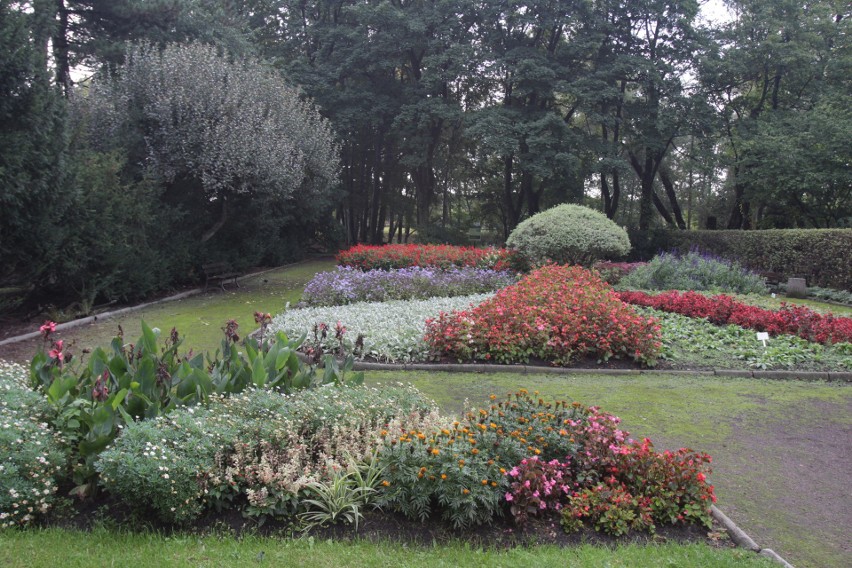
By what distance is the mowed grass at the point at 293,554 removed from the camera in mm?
2621

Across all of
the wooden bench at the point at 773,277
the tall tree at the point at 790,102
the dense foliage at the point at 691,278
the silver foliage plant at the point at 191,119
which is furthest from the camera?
the tall tree at the point at 790,102

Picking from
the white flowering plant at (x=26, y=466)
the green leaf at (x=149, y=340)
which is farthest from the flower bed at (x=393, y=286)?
the white flowering plant at (x=26, y=466)

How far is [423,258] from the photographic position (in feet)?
46.1

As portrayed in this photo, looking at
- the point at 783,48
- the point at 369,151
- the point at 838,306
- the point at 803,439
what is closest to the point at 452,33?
the point at 369,151

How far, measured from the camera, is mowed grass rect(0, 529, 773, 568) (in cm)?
262

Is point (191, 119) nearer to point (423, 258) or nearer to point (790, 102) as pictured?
point (423, 258)

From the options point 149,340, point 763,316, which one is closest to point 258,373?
point 149,340

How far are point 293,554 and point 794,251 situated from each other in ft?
51.9

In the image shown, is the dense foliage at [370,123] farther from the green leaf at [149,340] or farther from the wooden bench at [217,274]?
the green leaf at [149,340]

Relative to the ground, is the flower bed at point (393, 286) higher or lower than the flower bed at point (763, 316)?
higher

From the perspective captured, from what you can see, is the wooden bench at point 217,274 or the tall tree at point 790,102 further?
the tall tree at point 790,102

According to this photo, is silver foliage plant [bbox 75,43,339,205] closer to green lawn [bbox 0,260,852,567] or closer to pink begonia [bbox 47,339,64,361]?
green lawn [bbox 0,260,852,567]

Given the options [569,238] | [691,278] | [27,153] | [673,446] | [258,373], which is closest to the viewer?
[258,373]

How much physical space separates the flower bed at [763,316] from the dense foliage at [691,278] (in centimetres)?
243
